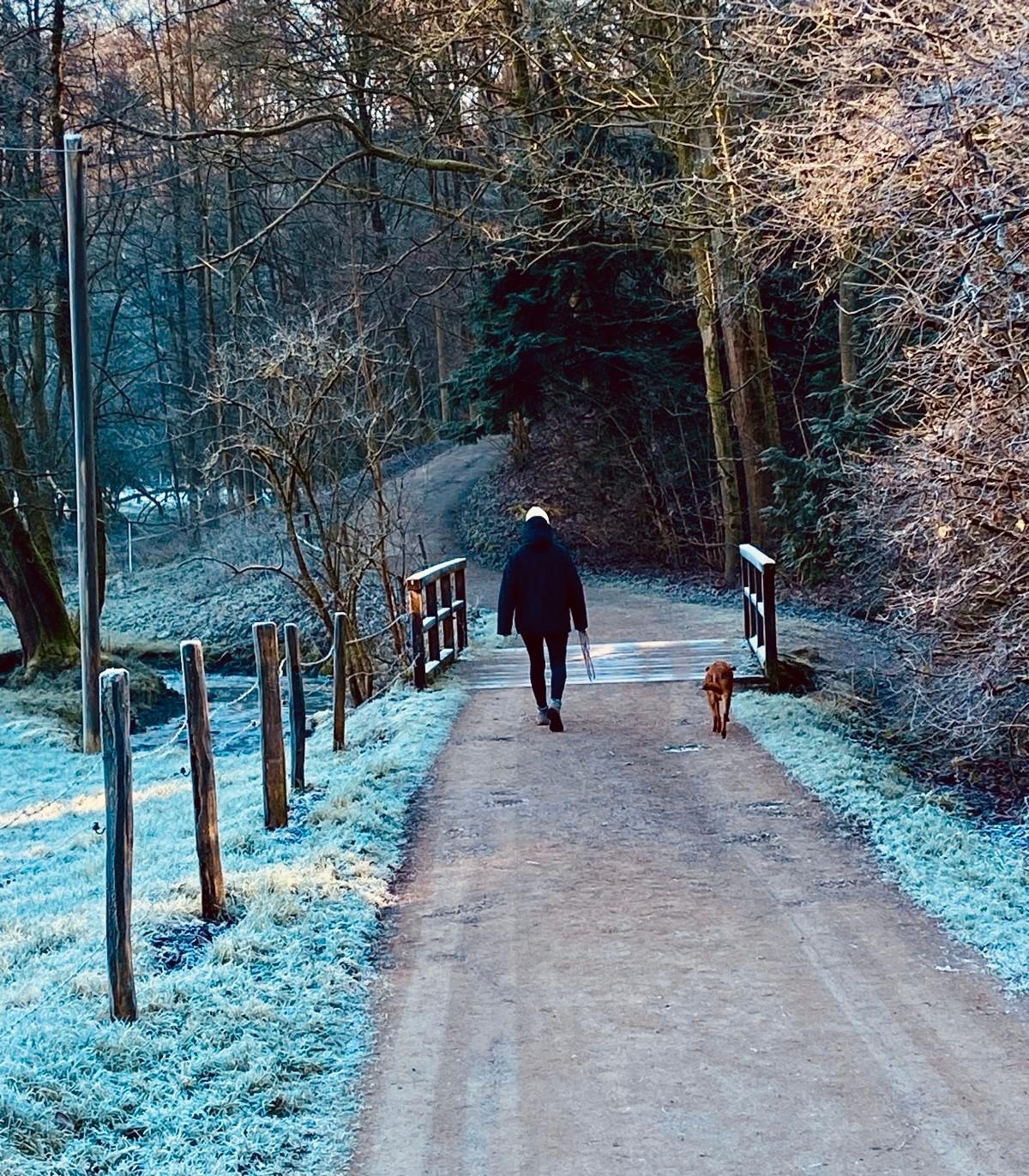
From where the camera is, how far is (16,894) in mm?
9281

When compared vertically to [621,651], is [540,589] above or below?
above

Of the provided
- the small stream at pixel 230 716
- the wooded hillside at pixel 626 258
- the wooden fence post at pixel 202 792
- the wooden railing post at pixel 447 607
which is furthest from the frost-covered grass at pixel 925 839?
the small stream at pixel 230 716

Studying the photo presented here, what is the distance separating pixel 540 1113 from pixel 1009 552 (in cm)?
564

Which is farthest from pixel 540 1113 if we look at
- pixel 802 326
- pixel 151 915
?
pixel 802 326

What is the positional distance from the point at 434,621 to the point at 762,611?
3611 millimetres

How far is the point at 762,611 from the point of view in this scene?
44.9ft

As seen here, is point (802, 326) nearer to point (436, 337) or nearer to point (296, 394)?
point (296, 394)

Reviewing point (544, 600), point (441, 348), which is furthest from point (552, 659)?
point (441, 348)

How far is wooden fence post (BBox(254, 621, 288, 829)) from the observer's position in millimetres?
8492

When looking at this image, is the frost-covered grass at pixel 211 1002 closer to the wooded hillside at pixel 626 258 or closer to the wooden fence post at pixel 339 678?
the wooden fence post at pixel 339 678

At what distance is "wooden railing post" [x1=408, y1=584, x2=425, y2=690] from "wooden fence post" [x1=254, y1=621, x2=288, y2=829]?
5392 millimetres

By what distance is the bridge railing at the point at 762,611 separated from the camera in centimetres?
1344

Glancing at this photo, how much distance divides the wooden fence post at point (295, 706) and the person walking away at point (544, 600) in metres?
2.24

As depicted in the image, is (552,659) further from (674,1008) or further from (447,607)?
(674,1008)
